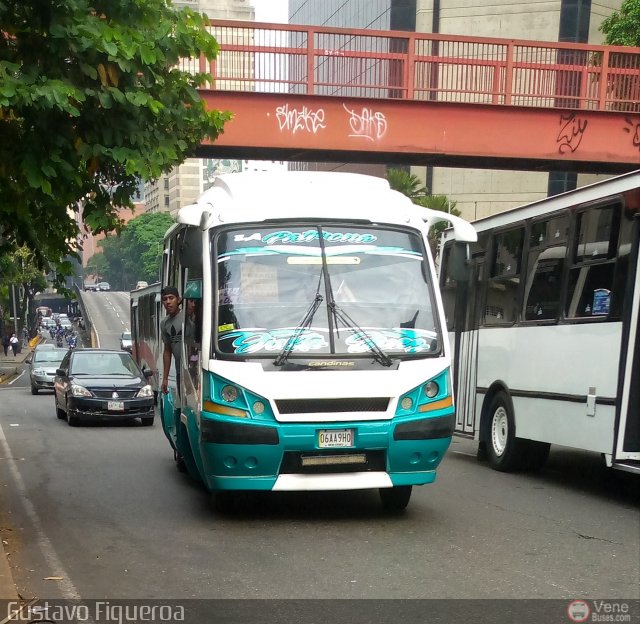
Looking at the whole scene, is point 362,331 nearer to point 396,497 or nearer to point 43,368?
point 396,497

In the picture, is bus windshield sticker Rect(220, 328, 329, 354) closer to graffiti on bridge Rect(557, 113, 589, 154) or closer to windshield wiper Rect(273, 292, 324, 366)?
windshield wiper Rect(273, 292, 324, 366)

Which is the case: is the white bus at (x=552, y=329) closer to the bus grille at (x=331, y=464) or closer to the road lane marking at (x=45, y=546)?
the bus grille at (x=331, y=464)

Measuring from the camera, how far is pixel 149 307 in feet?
97.1

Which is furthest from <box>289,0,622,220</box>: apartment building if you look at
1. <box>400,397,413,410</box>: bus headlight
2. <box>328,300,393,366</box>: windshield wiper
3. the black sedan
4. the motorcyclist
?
<box>400,397,413,410</box>: bus headlight

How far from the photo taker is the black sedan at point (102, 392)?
19.1 meters

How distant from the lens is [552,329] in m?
11.2

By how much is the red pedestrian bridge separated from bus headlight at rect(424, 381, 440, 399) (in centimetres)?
1080

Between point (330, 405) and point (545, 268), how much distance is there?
4144 millimetres

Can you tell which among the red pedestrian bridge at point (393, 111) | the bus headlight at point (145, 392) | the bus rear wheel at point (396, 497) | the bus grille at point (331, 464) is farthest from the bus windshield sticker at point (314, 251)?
the bus headlight at point (145, 392)

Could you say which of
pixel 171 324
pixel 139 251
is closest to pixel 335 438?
pixel 171 324

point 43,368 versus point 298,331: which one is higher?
point 298,331

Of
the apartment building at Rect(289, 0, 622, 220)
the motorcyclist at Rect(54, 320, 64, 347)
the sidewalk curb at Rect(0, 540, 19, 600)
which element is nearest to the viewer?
the sidewalk curb at Rect(0, 540, 19, 600)

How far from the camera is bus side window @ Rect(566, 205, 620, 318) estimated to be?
10039 millimetres

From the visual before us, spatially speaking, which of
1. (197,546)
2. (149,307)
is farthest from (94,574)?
(149,307)
